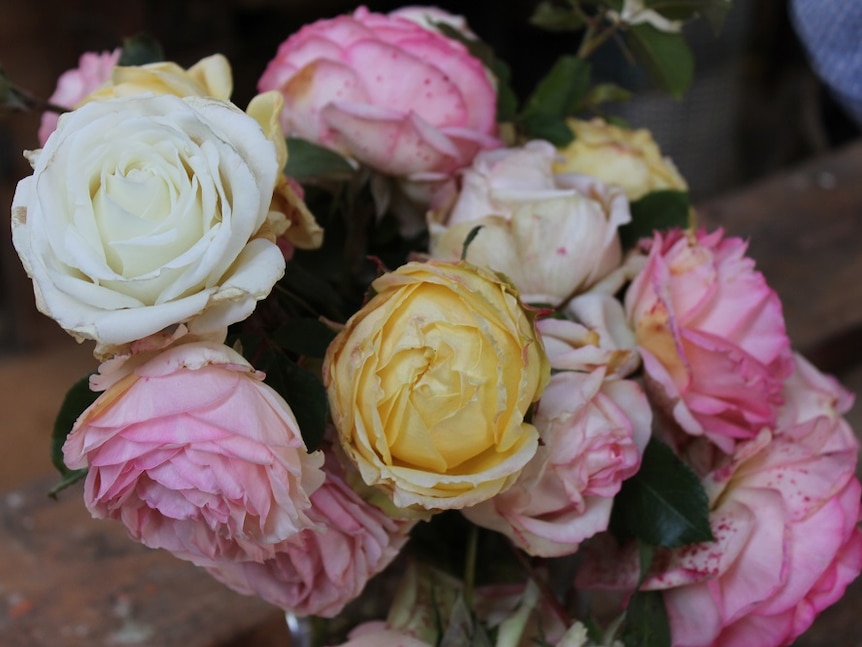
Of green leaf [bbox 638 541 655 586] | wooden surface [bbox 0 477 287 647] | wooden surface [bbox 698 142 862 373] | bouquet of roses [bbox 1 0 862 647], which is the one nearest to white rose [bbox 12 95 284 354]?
bouquet of roses [bbox 1 0 862 647]

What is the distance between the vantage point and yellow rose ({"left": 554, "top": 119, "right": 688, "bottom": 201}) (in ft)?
1.52

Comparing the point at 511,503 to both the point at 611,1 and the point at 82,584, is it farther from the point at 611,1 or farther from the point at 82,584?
the point at 82,584

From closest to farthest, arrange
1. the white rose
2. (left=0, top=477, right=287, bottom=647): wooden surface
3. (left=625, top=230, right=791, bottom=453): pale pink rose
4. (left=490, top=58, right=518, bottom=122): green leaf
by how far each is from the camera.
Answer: the white rose < (left=625, top=230, right=791, bottom=453): pale pink rose < (left=490, top=58, right=518, bottom=122): green leaf < (left=0, top=477, right=287, bottom=647): wooden surface

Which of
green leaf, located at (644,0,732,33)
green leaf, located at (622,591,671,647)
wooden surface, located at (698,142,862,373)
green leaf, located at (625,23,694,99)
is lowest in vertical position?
wooden surface, located at (698,142,862,373)

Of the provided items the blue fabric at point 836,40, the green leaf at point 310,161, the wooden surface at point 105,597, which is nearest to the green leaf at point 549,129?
the green leaf at point 310,161

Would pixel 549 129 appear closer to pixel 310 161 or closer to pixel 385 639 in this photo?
pixel 310 161

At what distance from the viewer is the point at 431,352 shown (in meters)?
0.31

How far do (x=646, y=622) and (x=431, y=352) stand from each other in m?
0.18

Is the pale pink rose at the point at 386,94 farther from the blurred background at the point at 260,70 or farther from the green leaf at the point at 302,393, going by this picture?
the blurred background at the point at 260,70

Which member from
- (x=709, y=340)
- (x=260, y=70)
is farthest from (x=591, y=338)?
(x=260, y=70)

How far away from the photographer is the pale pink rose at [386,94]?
1.32 feet

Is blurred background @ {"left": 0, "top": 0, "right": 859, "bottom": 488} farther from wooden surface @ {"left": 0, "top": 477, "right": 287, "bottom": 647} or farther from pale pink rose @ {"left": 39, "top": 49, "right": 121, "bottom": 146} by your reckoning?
pale pink rose @ {"left": 39, "top": 49, "right": 121, "bottom": 146}

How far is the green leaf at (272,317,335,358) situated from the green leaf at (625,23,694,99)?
24cm

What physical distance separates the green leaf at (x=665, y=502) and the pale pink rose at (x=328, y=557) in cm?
10
